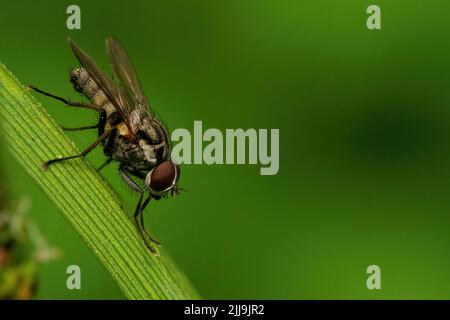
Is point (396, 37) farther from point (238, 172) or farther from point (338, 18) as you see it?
point (238, 172)

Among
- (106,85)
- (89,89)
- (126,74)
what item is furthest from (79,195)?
(126,74)

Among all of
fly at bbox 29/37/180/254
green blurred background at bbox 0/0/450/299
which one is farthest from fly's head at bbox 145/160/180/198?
green blurred background at bbox 0/0/450/299

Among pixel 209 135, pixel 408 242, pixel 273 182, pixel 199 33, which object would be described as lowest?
pixel 408 242

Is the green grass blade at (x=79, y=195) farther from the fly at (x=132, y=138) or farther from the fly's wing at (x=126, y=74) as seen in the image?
the fly's wing at (x=126, y=74)

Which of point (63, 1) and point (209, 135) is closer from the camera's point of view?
point (209, 135)

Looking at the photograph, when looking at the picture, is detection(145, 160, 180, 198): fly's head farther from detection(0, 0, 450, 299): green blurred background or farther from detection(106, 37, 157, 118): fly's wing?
detection(0, 0, 450, 299): green blurred background
